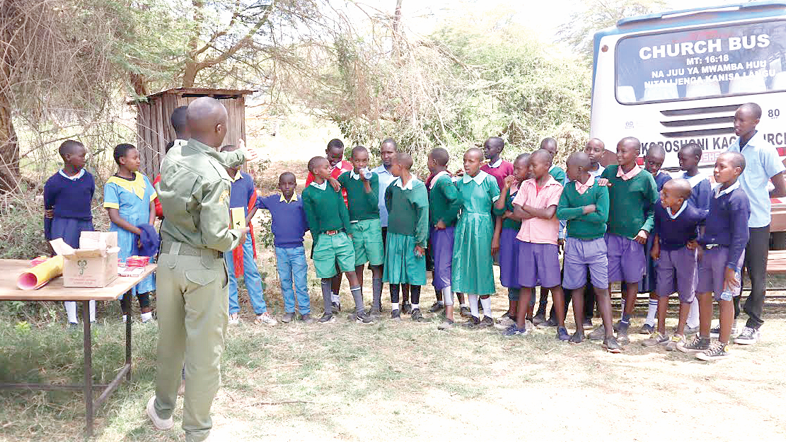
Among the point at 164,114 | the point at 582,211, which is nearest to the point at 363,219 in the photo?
the point at 582,211

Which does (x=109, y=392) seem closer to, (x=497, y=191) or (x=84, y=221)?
(x=84, y=221)

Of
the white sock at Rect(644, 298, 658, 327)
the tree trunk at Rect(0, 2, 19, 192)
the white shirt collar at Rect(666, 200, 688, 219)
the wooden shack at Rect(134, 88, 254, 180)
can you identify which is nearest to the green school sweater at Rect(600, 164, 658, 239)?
the white shirt collar at Rect(666, 200, 688, 219)

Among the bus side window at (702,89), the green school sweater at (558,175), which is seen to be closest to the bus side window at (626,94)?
the bus side window at (702,89)

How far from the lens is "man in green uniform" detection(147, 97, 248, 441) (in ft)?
10.9

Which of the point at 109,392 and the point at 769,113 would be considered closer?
the point at 109,392

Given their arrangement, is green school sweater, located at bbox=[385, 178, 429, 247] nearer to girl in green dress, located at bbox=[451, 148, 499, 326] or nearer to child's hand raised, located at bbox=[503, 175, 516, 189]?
girl in green dress, located at bbox=[451, 148, 499, 326]

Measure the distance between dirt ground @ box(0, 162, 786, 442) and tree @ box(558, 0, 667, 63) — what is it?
54.1 feet

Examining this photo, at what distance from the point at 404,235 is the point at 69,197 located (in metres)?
2.79

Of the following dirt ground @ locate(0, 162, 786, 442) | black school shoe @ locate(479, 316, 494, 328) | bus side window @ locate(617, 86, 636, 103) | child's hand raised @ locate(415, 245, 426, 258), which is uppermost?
bus side window @ locate(617, 86, 636, 103)

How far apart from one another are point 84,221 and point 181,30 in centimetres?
289

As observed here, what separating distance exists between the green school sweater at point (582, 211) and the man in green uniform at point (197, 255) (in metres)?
2.80

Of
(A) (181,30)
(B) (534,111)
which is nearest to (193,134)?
(A) (181,30)

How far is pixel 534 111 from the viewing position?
12.7 metres

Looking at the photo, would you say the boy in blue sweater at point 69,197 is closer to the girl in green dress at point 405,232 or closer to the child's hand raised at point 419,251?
the girl in green dress at point 405,232
